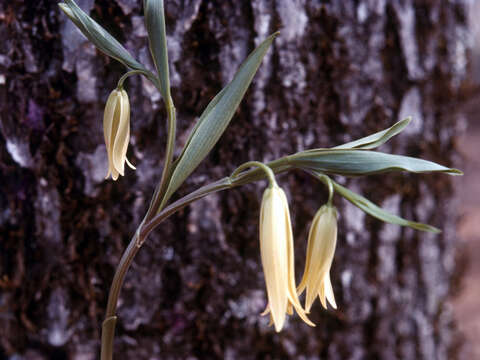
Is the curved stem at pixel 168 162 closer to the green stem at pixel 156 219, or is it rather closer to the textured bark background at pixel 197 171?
the green stem at pixel 156 219

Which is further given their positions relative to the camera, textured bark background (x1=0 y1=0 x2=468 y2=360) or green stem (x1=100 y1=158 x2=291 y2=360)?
textured bark background (x1=0 y1=0 x2=468 y2=360)

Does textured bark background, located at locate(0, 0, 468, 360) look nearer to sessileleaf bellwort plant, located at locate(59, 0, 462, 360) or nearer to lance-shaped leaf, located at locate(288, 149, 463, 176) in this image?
sessileleaf bellwort plant, located at locate(59, 0, 462, 360)

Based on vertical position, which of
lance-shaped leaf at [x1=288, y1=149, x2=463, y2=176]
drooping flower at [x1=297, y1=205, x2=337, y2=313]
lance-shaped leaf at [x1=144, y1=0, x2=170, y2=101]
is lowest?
drooping flower at [x1=297, y1=205, x2=337, y2=313]

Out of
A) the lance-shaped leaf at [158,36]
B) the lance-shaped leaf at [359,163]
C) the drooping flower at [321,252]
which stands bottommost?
the drooping flower at [321,252]

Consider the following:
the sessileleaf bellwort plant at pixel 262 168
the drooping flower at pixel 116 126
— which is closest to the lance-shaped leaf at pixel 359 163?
the sessileleaf bellwort plant at pixel 262 168

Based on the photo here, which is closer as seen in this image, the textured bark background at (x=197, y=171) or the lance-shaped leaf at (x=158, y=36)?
the lance-shaped leaf at (x=158, y=36)

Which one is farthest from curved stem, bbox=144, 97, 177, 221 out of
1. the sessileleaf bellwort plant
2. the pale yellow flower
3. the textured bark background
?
the textured bark background

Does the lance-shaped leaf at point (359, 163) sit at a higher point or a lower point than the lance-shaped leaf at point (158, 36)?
lower
